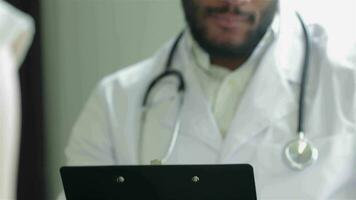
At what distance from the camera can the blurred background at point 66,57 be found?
1469 mm

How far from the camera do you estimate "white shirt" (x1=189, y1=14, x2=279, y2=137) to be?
107cm

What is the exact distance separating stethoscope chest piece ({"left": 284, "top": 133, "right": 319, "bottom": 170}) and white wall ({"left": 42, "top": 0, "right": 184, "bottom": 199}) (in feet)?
1.94

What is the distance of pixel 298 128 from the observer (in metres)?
0.95

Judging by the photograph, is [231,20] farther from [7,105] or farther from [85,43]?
[85,43]

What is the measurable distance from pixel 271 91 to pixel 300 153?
0.14 m

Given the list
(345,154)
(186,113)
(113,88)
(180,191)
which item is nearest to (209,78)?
(186,113)

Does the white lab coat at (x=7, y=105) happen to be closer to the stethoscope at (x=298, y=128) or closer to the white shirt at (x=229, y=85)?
the stethoscope at (x=298, y=128)

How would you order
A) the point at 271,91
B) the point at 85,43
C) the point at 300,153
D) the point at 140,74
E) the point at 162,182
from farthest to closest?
the point at 85,43
the point at 140,74
the point at 271,91
the point at 300,153
the point at 162,182

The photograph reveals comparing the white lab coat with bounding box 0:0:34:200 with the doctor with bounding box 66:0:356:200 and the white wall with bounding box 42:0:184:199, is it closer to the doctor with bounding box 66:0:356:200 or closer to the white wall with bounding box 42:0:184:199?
the doctor with bounding box 66:0:356:200

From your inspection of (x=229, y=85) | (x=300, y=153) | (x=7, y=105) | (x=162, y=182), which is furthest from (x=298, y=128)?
(x=7, y=105)

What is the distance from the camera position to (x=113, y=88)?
117cm

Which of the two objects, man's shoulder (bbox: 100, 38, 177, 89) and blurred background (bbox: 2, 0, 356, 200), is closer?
man's shoulder (bbox: 100, 38, 177, 89)

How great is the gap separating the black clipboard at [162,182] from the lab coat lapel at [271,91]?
32cm

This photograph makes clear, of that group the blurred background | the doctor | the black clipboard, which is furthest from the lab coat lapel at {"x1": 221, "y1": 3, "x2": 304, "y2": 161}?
the blurred background
